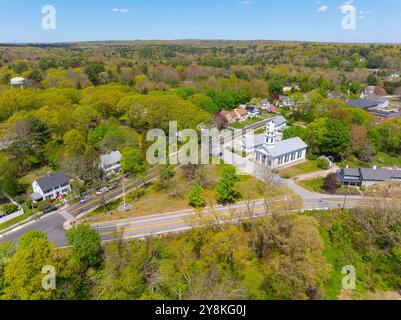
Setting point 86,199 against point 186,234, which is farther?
point 86,199

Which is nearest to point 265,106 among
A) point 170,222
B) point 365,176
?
point 365,176

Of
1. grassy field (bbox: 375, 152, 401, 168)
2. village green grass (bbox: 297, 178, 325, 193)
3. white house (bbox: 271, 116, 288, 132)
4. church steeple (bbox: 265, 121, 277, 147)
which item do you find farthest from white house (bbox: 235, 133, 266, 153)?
grassy field (bbox: 375, 152, 401, 168)

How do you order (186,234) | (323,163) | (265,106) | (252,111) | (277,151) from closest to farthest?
1. (186,234)
2. (323,163)
3. (277,151)
4. (252,111)
5. (265,106)

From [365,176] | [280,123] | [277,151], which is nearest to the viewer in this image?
[365,176]

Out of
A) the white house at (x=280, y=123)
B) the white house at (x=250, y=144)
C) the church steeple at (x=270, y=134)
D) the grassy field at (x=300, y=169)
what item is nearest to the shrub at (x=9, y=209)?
the white house at (x=250, y=144)

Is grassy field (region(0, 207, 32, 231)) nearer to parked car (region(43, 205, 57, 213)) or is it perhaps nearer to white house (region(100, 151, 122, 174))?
parked car (region(43, 205, 57, 213))

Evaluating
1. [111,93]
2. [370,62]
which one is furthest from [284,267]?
[370,62]

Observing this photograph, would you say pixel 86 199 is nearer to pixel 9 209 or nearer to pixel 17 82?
pixel 9 209

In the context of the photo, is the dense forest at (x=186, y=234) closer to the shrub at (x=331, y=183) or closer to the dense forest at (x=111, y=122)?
the dense forest at (x=111, y=122)
